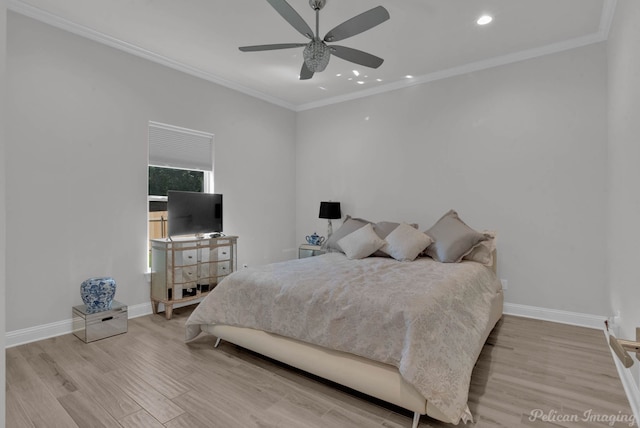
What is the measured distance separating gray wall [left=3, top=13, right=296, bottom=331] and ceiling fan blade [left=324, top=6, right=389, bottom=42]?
235cm

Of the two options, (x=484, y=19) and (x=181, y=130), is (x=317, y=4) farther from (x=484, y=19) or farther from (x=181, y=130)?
(x=181, y=130)

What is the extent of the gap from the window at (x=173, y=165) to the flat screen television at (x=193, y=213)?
1.08 feet

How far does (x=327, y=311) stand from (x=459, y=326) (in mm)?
821

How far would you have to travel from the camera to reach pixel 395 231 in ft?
12.4

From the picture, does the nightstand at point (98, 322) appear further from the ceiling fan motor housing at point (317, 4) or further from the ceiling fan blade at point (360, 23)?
the ceiling fan motor housing at point (317, 4)

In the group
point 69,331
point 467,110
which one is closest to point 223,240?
point 69,331

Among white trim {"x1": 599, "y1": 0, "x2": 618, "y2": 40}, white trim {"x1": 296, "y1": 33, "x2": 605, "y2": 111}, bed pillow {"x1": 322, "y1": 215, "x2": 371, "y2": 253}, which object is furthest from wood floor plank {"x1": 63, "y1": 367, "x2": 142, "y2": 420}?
white trim {"x1": 599, "y1": 0, "x2": 618, "y2": 40}

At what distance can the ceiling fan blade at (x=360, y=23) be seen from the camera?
2232mm

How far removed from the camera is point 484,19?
119 inches

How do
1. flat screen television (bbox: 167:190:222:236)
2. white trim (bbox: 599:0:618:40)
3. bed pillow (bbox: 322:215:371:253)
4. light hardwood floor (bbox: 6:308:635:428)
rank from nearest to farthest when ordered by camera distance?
1. light hardwood floor (bbox: 6:308:635:428)
2. white trim (bbox: 599:0:618:40)
3. flat screen television (bbox: 167:190:222:236)
4. bed pillow (bbox: 322:215:371:253)

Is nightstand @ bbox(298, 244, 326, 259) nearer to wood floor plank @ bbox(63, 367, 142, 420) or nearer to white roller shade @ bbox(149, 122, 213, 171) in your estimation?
white roller shade @ bbox(149, 122, 213, 171)

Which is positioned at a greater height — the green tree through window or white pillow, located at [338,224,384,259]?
the green tree through window

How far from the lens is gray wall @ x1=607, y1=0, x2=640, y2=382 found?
79.9 inches

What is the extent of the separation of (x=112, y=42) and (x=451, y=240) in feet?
13.2
